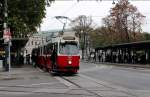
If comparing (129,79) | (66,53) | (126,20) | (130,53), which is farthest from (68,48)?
(126,20)

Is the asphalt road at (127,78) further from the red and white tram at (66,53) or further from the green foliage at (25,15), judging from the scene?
the green foliage at (25,15)

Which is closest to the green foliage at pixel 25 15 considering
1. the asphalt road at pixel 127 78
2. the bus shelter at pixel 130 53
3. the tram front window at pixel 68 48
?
the bus shelter at pixel 130 53

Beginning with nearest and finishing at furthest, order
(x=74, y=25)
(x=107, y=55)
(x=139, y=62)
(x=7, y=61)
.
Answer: (x=7, y=61), (x=139, y=62), (x=107, y=55), (x=74, y=25)

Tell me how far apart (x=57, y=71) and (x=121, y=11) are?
54.5 meters

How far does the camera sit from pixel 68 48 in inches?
1405

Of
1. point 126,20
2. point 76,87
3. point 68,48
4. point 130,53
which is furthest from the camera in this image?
point 126,20

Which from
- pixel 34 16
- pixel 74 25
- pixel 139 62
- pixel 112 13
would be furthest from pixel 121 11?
pixel 74 25

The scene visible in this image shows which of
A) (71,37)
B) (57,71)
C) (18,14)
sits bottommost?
(57,71)

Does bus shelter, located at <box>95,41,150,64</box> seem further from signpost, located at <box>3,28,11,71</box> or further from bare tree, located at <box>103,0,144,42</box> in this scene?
signpost, located at <box>3,28,11,71</box>

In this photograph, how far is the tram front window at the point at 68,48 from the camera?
3553 centimetres

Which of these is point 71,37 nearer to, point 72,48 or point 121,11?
point 72,48

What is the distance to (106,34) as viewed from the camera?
99.7 meters

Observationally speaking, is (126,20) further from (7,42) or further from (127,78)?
(127,78)

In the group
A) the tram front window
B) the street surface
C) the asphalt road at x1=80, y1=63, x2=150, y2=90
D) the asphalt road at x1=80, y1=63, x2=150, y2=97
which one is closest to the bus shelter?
the asphalt road at x1=80, y1=63, x2=150, y2=90
